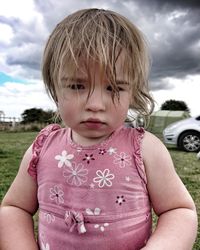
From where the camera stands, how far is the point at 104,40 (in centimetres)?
129

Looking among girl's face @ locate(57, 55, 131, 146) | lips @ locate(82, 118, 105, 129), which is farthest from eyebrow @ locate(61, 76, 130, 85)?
lips @ locate(82, 118, 105, 129)

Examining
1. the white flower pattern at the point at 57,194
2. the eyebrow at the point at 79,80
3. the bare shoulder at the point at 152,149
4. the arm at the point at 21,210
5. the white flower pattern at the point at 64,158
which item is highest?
the eyebrow at the point at 79,80

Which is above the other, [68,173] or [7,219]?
[68,173]

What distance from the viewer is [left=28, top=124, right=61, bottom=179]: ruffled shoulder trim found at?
1.46 metres

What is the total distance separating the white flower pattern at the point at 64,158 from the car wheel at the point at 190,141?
1045cm

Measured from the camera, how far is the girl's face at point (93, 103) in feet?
4.05

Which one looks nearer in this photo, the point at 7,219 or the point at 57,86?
the point at 57,86

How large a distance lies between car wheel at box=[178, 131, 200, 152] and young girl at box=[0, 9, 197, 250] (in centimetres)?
1039

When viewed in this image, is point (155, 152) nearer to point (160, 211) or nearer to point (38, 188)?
point (160, 211)

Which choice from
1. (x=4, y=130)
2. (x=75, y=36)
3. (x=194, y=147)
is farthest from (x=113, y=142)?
(x=4, y=130)

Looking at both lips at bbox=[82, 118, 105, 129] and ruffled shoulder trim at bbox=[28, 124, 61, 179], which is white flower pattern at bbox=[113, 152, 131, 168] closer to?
lips at bbox=[82, 118, 105, 129]

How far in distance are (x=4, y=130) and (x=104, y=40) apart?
23320mm

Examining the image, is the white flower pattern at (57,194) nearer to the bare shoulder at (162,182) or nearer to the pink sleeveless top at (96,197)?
the pink sleeveless top at (96,197)

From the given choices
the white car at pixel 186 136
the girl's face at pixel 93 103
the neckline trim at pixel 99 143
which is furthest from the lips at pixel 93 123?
the white car at pixel 186 136
